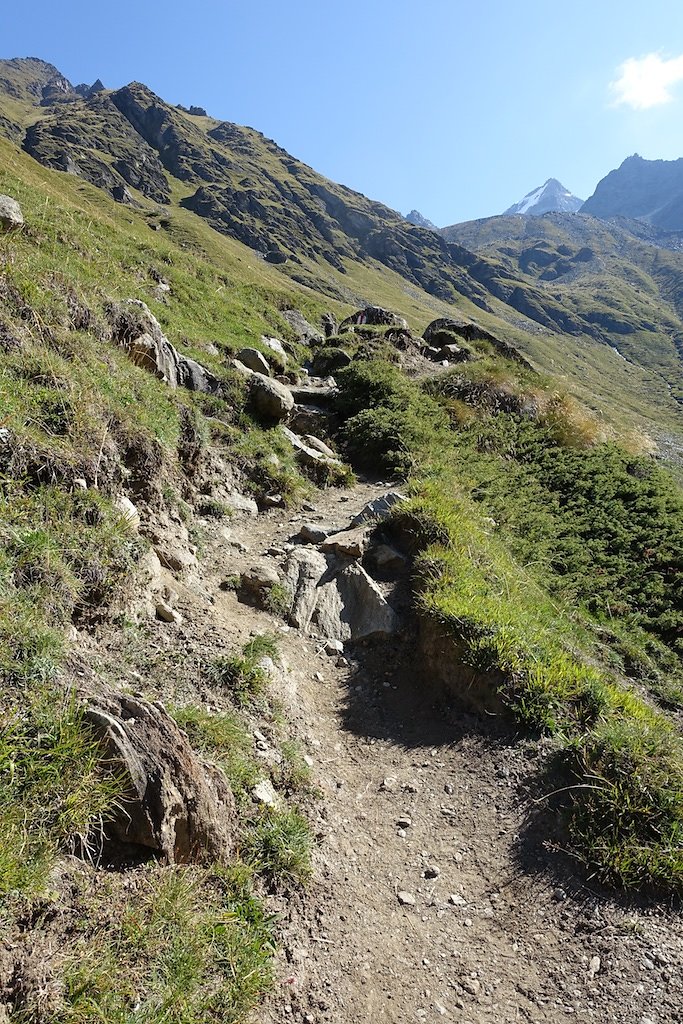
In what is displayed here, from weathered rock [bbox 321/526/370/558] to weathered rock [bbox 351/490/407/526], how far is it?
0.25m

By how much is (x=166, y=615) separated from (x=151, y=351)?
655 centimetres

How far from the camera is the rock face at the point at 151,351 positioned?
10.1 metres

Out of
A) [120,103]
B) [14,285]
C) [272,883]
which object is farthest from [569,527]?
[120,103]

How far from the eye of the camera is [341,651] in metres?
7.74

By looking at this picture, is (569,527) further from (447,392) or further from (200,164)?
(200,164)

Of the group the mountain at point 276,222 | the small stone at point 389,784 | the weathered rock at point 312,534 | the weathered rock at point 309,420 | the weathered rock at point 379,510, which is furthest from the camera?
the mountain at point 276,222

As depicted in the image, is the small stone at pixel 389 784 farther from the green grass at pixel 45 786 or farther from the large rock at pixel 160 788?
the green grass at pixel 45 786

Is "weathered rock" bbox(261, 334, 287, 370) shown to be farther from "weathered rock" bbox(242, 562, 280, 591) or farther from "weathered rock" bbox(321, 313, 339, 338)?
"weathered rock" bbox(242, 562, 280, 591)

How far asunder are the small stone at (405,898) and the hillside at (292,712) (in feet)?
0.09

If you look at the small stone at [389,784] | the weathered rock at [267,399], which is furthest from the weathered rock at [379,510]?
the small stone at [389,784]

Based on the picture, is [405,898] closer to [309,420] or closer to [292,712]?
[292,712]

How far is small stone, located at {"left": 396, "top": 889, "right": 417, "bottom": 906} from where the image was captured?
15.4 feet

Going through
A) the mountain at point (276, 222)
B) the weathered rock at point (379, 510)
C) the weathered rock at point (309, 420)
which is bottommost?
the weathered rock at point (379, 510)

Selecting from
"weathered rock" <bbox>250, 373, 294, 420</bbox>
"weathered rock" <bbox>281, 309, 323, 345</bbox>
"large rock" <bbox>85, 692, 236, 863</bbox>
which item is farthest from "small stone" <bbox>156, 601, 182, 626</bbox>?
"weathered rock" <bbox>281, 309, 323, 345</bbox>
